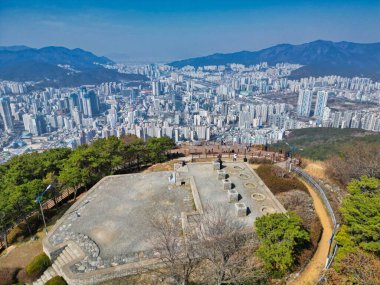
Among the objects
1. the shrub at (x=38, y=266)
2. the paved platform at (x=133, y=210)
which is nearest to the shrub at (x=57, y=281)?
the paved platform at (x=133, y=210)

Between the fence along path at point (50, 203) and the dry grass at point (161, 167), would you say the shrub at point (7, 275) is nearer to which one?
the fence along path at point (50, 203)

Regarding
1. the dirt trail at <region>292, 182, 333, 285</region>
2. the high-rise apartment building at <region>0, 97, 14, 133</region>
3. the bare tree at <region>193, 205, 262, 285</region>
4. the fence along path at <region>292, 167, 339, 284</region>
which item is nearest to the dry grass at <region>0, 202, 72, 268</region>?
the bare tree at <region>193, 205, 262, 285</region>

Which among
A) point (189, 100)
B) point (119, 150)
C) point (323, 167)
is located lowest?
point (189, 100)

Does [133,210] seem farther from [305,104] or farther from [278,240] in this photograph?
[305,104]

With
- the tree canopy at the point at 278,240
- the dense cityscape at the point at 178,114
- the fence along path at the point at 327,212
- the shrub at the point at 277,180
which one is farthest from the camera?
the dense cityscape at the point at 178,114

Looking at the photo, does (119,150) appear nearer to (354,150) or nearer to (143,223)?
(143,223)

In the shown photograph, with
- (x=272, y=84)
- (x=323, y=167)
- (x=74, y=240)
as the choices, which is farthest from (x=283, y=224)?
(x=272, y=84)

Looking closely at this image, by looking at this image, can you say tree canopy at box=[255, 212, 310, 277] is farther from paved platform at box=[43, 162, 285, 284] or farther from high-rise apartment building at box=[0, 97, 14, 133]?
high-rise apartment building at box=[0, 97, 14, 133]
